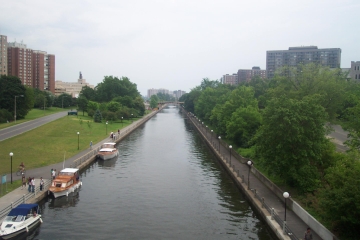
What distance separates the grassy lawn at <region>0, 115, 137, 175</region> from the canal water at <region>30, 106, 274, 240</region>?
526 cm

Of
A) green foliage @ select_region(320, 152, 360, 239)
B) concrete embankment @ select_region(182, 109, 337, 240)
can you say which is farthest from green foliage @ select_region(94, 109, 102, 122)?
green foliage @ select_region(320, 152, 360, 239)

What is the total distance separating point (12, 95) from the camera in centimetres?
8106

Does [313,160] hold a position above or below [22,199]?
above

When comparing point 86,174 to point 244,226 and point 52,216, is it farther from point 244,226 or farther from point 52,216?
point 244,226

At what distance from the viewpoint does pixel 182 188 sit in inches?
1318

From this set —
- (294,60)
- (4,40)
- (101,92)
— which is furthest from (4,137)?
(294,60)

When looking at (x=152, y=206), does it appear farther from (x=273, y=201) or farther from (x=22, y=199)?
(x=22, y=199)

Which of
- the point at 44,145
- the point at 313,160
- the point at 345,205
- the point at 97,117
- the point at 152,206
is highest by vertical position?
the point at 97,117

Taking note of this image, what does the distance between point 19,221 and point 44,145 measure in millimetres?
29769

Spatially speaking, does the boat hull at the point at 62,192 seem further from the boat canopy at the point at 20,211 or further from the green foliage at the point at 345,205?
the green foliage at the point at 345,205

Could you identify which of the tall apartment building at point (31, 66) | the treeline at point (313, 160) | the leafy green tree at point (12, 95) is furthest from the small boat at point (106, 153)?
the tall apartment building at point (31, 66)

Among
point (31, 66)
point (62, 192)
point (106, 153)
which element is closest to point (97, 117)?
point (106, 153)

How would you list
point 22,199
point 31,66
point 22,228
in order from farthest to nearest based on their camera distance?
1. point 31,66
2. point 22,199
3. point 22,228

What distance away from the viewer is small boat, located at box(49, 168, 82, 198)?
28719 millimetres
